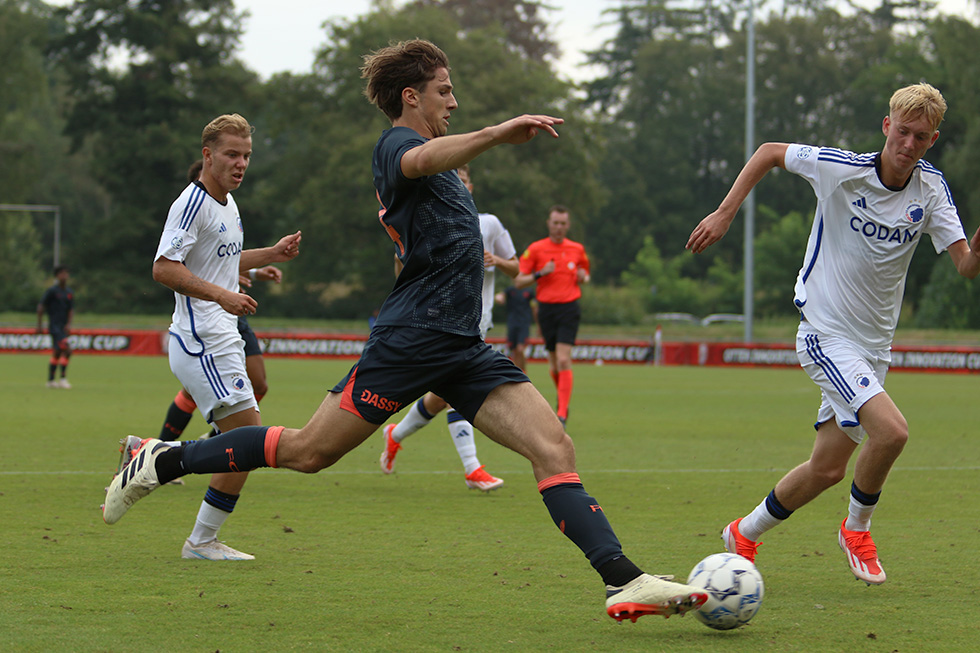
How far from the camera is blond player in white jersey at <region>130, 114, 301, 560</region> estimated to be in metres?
6.05

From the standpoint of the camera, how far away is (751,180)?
18.0 ft

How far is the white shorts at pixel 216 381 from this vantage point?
623cm

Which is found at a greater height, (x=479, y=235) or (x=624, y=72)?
(x=624, y=72)

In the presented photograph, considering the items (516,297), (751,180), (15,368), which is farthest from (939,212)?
(15,368)

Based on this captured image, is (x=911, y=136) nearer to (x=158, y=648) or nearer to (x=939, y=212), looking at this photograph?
(x=939, y=212)

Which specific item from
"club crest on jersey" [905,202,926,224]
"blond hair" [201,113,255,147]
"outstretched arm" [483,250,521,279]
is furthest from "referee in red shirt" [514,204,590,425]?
"club crest on jersey" [905,202,926,224]

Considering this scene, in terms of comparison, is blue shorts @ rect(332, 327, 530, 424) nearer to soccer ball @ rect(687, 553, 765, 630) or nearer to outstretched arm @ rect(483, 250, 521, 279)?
soccer ball @ rect(687, 553, 765, 630)

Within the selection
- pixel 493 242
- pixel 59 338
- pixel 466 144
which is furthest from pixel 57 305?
pixel 466 144

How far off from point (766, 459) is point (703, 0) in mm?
74455

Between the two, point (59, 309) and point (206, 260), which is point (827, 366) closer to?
point (206, 260)

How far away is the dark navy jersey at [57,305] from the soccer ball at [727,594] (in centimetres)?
1907

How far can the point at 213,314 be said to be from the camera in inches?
256

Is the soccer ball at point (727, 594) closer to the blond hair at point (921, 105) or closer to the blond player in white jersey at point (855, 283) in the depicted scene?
the blond player in white jersey at point (855, 283)

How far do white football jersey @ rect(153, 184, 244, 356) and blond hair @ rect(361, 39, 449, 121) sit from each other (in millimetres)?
1762
